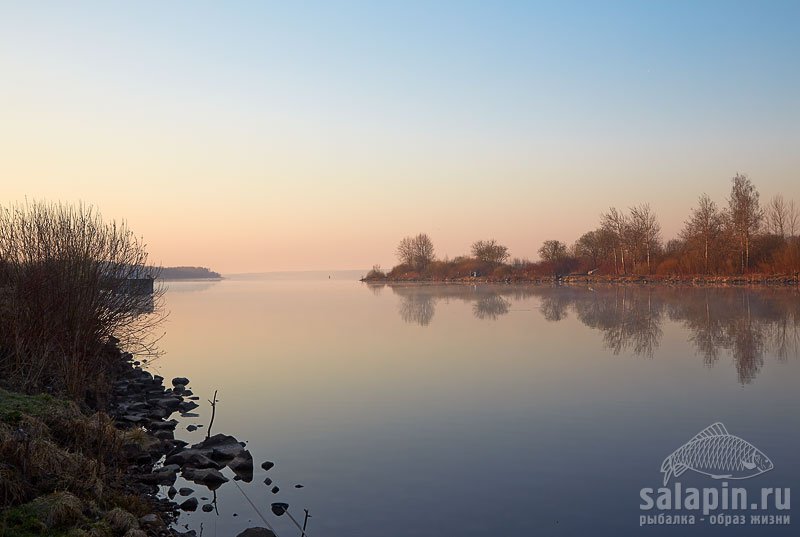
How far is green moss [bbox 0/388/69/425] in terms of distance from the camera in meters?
6.91

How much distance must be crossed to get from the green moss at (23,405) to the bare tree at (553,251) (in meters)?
77.3

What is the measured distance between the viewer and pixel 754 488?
21.9 feet

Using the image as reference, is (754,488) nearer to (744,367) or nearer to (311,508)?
(311,508)

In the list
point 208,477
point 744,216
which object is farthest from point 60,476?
point 744,216

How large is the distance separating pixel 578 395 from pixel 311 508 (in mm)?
6295

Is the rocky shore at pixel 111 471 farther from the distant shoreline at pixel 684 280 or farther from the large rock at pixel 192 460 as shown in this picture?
the distant shoreline at pixel 684 280

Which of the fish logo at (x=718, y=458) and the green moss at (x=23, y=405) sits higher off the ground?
the green moss at (x=23, y=405)

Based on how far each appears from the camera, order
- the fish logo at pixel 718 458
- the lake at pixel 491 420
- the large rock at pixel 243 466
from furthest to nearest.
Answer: the large rock at pixel 243 466 → the fish logo at pixel 718 458 → the lake at pixel 491 420

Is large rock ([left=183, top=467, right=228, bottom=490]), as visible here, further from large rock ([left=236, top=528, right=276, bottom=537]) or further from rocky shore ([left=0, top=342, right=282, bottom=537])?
large rock ([left=236, top=528, right=276, bottom=537])

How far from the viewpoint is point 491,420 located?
9695mm

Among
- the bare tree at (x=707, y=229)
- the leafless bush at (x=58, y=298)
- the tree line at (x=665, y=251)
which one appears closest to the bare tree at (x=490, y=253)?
the tree line at (x=665, y=251)

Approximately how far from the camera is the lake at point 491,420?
20.6 feet

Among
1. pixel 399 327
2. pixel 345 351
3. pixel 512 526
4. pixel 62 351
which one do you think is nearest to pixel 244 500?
pixel 512 526

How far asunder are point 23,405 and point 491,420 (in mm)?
6571
